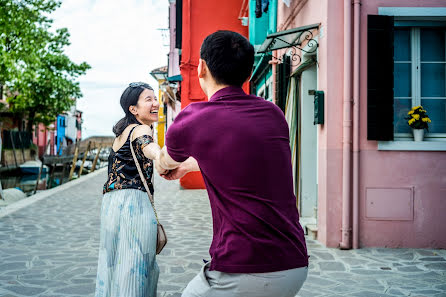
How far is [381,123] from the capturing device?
21.7 feet

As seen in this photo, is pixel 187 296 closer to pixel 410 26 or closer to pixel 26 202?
pixel 410 26

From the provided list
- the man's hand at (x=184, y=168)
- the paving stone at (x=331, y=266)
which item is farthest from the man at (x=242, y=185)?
the paving stone at (x=331, y=266)

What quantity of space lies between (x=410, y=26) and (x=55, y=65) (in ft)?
100

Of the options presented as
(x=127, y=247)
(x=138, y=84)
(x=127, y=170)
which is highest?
(x=138, y=84)

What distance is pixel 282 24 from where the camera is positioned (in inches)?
404

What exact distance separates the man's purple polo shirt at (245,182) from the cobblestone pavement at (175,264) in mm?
3358

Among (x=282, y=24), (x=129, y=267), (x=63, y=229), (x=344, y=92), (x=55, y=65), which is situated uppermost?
(x=55, y=65)

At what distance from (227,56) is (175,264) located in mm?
4640

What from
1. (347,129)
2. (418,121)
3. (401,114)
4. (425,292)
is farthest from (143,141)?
(401,114)

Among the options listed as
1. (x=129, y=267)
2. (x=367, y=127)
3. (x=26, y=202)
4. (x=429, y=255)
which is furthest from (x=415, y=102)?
(x=26, y=202)

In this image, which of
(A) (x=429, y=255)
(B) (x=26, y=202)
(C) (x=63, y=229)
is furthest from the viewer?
(B) (x=26, y=202)

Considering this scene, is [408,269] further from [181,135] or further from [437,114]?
[181,135]

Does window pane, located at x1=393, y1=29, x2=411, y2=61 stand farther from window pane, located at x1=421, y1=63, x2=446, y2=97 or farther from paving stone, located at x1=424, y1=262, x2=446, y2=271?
paving stone, located at x1=424, y1=262, x2=446, y2=271

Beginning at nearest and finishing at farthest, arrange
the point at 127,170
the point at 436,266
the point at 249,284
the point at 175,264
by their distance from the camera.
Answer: the point at 249,284 < the point at 127,170 < the point at 436,266 < the point at 175,264
